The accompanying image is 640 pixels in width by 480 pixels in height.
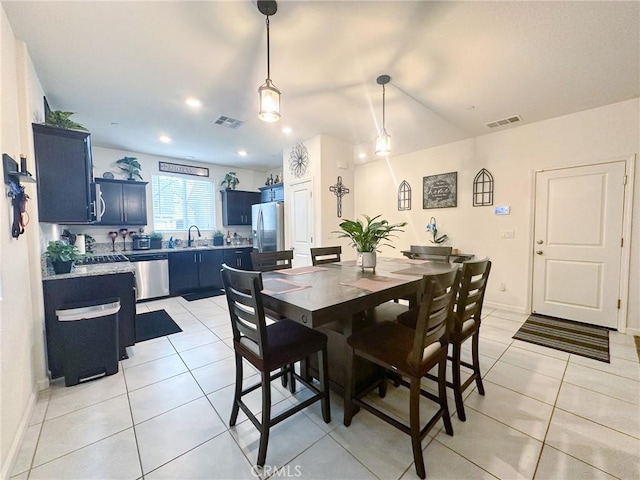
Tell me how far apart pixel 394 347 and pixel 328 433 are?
2.29 feet

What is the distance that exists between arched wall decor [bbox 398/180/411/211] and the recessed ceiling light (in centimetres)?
370

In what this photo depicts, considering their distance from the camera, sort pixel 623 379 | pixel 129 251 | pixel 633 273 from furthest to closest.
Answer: pixel 129 251 < pixel 633 273 < pixel 623 379

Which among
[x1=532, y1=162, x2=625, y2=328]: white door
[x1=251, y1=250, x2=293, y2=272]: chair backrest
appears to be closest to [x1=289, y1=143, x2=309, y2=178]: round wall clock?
[x1=251, y1=250, x2=293, y2=272]: chair backrest

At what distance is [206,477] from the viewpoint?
1336 mm

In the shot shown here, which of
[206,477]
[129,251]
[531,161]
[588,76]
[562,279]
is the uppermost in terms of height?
[588,76]

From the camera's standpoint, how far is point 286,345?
1.56m

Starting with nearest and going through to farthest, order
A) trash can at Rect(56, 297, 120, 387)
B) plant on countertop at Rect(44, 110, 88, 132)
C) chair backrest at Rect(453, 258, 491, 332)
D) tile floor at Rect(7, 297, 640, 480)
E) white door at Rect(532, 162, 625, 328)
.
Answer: tile floor at Rect(7, 297, 640, 480) < chair backrest at Rect(453, 258, 491, 332) < trash can at Rect(56, 297, 120, 387) < plant on countertop at Rect(44, 110, 88, 132) < white door at Rect(532, 162, 625, 328)

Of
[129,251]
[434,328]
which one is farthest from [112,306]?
[129,251]

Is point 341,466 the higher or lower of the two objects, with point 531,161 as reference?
lower

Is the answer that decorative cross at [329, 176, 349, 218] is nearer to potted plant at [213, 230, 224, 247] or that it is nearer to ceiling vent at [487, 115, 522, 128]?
ceiling vent at [487, 115, 522, 128]

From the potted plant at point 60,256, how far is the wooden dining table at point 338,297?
6.13 feet

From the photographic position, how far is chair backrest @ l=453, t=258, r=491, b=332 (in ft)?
5.28

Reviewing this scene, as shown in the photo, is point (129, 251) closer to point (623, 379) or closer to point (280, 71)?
point (280, 71)

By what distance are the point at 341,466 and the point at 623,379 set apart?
253 cm
